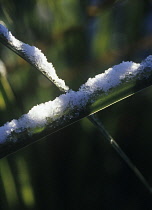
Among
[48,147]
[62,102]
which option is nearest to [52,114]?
[62,102]

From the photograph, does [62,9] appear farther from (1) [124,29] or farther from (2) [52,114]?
(2) [52,114]

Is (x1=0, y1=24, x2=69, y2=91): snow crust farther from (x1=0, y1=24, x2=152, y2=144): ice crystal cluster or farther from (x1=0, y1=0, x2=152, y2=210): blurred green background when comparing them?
(x1=0, y1=0, x2=152, y2=210): blurred green background

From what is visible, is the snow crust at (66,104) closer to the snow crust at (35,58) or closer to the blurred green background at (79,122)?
the snow crust at (35,58)

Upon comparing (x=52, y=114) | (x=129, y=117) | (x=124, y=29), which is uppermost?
(x=124, y=29)

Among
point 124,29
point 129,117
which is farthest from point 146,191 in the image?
point 124,29

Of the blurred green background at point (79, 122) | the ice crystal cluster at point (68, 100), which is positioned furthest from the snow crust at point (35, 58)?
the blurred green background at point (79, 122)

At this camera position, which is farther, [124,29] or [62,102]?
[124,29]

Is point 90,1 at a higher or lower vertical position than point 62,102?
higher
